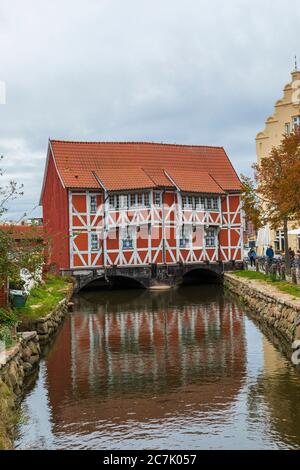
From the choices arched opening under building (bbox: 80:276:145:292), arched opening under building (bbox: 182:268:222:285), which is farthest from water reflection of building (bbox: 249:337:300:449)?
arched opening under building (bbox: 182:268:222:285)

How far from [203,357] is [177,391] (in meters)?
3.26

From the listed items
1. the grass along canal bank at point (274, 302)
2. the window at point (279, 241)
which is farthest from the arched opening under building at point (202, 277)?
the grass along canal bank at point (274, 302)

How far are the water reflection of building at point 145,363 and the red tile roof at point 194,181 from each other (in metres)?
14.7

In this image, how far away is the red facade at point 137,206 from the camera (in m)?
36.2

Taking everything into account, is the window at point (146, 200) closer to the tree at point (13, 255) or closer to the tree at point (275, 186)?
the tree at point (275, 186)

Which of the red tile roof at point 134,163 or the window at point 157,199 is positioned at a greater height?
the red tile roof at point 134,163

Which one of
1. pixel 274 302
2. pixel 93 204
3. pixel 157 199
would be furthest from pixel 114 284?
pixel 274 302

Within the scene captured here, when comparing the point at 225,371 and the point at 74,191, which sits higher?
the point at 74,191

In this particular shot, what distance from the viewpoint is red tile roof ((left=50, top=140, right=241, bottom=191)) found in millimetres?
36969

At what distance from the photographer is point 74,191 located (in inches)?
1412

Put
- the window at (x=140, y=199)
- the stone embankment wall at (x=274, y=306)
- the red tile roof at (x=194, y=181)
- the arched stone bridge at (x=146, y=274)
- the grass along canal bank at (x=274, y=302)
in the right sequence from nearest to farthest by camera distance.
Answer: the stone embankment wall at (x=274, y=306) → the grass along canal bank at (x=274, y=302) → the arched stone bridge at (x=146, y=274) → the window at (x=140, y=199) → the red tile roof at (x=194, y=181)

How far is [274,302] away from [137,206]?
17503 millimetres

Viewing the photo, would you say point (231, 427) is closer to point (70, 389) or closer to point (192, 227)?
point (70, 389)
